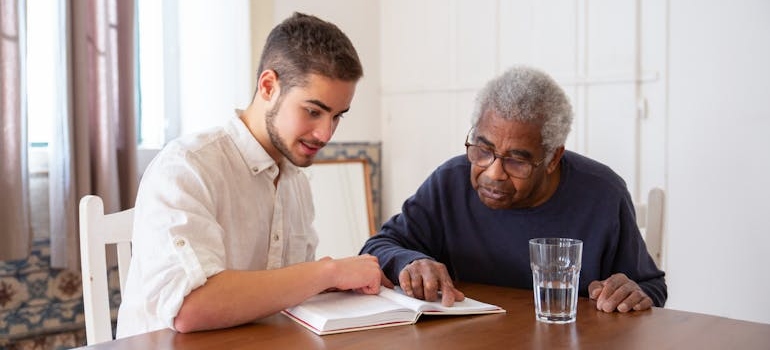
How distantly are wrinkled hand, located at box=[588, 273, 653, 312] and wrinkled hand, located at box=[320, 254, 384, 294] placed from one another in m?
0.45

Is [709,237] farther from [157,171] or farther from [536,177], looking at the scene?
[157,171]

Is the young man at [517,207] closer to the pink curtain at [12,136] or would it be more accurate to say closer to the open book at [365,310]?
the open book at [365,310]

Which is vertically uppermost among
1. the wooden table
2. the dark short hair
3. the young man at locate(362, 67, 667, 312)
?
the dark short hair

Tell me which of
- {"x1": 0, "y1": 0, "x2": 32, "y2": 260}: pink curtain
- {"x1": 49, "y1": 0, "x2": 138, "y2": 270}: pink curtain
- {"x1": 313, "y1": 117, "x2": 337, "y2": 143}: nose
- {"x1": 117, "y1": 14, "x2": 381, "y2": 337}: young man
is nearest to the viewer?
{"x1": 117, "y1": 14, "x2": 381, "y2": 337}: young man

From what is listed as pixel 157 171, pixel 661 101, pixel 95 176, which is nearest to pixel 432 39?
pixel 661 101

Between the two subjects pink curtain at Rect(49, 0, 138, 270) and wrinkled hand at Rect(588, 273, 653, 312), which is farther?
pink curtain at Rect(49, 0, 138, 270)

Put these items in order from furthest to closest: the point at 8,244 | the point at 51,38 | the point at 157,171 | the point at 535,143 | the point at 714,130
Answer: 1. the point at 714,130
2. the point at 51,38
3. the point at 8,244
4. the point at 535,143
5. the point at 157,171

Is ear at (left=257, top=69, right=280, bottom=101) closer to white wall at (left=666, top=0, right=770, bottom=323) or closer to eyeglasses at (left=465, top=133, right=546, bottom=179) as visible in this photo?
eyeglasses at (left=465, top=133, right=546, bottom=179)

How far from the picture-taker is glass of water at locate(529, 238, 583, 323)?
1.34 metres

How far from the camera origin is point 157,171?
1.47m

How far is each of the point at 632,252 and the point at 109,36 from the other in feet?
6.36

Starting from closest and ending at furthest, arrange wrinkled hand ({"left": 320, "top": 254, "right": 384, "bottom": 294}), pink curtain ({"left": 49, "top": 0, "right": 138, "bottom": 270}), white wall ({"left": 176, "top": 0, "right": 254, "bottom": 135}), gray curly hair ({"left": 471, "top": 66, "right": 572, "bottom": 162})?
wrinkled hand ({"left": 320, "top": 254, "right": 384, "bottom": 294}), gray curly hair ({"left": 471, "top": 66, "right": 572, "bottom": 162}), pink curtain ({"left": 49, "top": 0, "right": 138, "bottom": 270}), white wall ({"left": 176, "top": 0, "right": 254, "bottom": 135})

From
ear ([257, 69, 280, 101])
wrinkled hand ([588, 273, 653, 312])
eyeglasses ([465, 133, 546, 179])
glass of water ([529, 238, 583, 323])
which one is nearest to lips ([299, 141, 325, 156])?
ear ([257, 69, 280, 101])

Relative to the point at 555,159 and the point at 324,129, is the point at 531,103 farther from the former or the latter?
the point at 324,129
